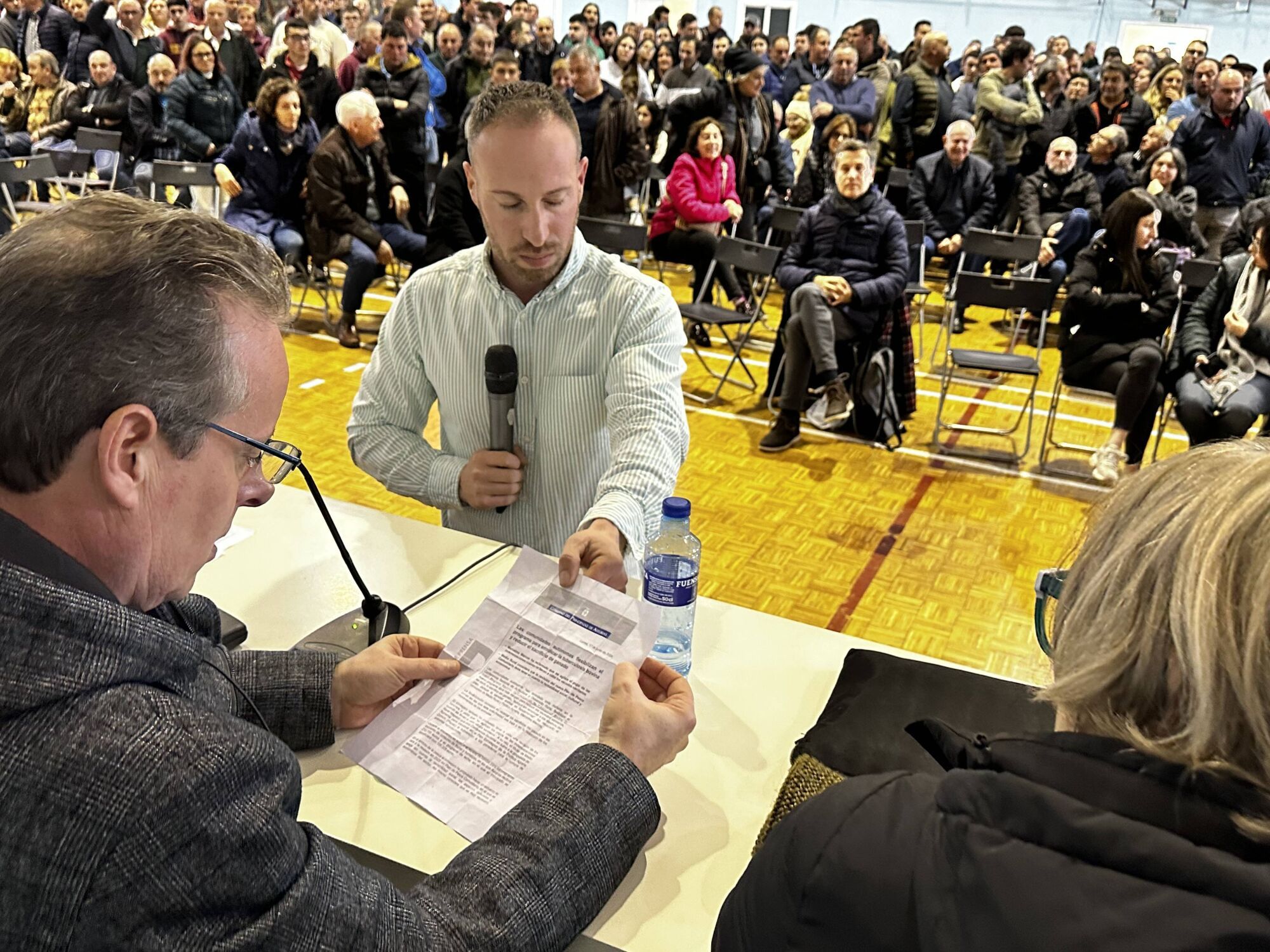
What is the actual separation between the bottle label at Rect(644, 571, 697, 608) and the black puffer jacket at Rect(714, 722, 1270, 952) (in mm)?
715

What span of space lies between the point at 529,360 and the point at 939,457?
3.35m

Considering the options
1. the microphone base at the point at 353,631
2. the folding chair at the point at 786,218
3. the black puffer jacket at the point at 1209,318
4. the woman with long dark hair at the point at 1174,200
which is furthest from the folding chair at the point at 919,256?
the microphone base at the point at 353,631

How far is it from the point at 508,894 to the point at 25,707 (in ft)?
1.59

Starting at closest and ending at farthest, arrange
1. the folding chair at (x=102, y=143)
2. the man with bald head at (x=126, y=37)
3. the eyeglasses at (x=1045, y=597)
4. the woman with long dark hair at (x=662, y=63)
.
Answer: the eyeglasses at (x=1045, y=597)
the folding chair at (x=102, y=143)
the man with bald head at (x=126, y=37)
the woman with long dark hair at (x=662, y=63)

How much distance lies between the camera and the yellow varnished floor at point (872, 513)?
3.50 metres

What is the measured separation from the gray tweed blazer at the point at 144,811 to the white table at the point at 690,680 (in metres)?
0.31

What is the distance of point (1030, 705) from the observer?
4.54ft

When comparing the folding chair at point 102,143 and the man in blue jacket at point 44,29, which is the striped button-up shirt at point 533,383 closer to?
the folding chair at point 102,143

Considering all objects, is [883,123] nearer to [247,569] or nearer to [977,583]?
[977,583]

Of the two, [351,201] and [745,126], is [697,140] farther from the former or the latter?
[351,201]

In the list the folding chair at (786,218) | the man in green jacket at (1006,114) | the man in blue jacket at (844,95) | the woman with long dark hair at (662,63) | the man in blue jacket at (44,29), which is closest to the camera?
the folding chair at (786,218)

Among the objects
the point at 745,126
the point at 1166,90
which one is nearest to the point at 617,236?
the point at 745,126

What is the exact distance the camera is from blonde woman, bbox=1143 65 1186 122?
30.8 feet

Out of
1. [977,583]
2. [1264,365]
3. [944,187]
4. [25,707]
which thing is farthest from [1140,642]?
[944,187]
